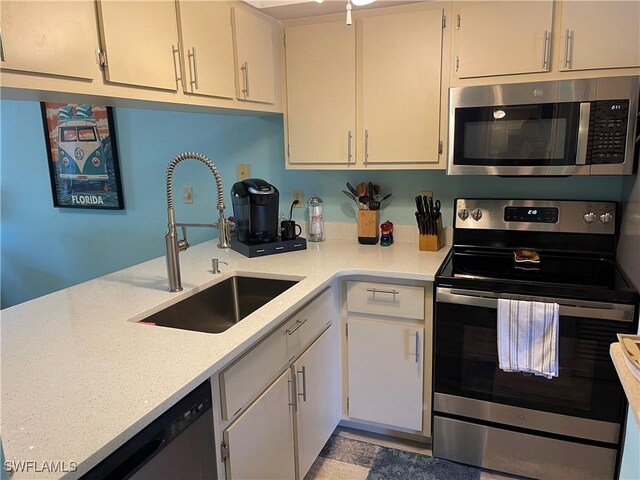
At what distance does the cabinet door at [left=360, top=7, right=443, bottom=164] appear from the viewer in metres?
2.06

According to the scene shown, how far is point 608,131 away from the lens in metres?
1.78

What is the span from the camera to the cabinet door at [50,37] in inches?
45.6

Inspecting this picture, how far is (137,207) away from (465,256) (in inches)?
83.9

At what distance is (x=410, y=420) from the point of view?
2.15 meters

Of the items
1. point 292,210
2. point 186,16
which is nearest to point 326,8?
point 186,16


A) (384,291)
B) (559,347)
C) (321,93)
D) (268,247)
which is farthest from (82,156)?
(559,347)

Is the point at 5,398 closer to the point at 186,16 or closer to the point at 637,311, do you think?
the point at 186,16

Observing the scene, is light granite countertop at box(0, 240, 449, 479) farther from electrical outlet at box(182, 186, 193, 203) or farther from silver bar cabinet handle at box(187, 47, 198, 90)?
electrical outlet at box(182, 186, 193, 203)

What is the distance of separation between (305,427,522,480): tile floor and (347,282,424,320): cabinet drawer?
692mm

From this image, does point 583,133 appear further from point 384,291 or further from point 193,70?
point 193,70

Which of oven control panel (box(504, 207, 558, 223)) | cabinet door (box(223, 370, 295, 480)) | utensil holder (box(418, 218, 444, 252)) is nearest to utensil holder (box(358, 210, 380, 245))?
utensil holder (box(418, 218, 444, 252))

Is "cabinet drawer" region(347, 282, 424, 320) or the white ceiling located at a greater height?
the white ceiling

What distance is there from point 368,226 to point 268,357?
1137mm

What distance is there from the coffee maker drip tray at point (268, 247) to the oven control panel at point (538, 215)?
809mm
